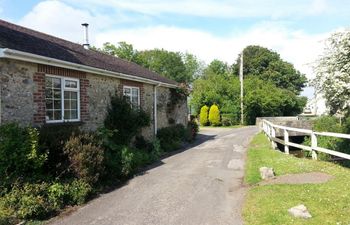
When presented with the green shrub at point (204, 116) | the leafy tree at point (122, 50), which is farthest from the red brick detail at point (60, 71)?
the leafy tree at point (122, 50)

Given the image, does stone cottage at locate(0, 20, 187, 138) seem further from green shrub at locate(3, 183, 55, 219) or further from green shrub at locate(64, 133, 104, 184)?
green shrub at locate(3, 183, 55, 219)

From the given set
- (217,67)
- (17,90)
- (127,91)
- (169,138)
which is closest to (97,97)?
(127,91)

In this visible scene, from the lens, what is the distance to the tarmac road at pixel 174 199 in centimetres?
663

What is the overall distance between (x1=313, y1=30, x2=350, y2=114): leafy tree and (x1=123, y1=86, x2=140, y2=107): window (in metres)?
7.45

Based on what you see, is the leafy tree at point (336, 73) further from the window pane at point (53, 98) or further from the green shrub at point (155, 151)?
the window pane at point (53, 98)

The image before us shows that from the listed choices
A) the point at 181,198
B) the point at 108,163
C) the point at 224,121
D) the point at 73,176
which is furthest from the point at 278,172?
the point at 224,121

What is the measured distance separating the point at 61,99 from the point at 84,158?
2.70m

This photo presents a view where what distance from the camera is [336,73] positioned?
11.7 meters

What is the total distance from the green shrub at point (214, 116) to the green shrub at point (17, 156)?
1239 inches

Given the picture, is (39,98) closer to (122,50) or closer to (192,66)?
(122,50)

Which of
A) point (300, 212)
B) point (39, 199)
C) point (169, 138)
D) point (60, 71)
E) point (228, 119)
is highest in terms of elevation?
point (60, 71)

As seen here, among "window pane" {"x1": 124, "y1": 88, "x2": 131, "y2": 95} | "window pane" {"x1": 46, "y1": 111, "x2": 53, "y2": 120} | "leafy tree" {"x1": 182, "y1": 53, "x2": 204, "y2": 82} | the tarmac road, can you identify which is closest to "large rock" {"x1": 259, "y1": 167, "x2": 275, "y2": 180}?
the tarmac road

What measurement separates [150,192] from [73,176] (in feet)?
6.27

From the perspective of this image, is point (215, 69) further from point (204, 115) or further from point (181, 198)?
point (181, 198)
